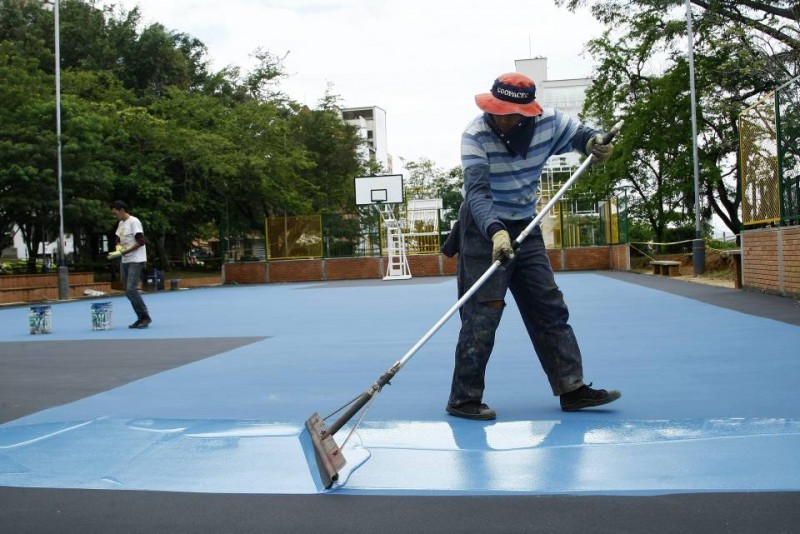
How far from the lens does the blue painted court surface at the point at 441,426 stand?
10.5ft

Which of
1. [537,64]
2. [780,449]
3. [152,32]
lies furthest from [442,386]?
[537,64]

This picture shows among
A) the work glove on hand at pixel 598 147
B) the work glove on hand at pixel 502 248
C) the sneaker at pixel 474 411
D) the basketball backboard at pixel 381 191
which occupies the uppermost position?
the basketball backboard at pixel 381 191

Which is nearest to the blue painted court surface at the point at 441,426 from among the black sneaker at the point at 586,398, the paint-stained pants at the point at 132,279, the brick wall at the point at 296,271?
the black sneaker at the point at 586,398

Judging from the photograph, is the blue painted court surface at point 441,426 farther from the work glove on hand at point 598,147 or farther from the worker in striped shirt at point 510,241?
the work glove on hand at point 598,147

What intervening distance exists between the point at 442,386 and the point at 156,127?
79.2 ft

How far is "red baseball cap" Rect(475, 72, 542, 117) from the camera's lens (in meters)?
4.06

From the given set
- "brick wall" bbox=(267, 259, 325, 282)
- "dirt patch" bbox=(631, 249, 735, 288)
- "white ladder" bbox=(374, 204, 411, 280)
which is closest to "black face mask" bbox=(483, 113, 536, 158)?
"dirt patch" bbox=(631, 249, 735, 288)

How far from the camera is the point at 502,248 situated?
3.79 meters

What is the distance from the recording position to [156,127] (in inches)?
1062

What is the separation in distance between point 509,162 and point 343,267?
24973 millimetres

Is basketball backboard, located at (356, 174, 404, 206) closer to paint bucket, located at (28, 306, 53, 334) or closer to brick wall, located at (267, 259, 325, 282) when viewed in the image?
brick wall, located at (267, 259, 325, 282)

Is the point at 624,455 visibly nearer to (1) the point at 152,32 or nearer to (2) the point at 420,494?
(2) the point at 420,494

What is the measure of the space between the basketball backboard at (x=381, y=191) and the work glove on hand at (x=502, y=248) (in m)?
24.9

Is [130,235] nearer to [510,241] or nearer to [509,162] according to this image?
[509,162]
